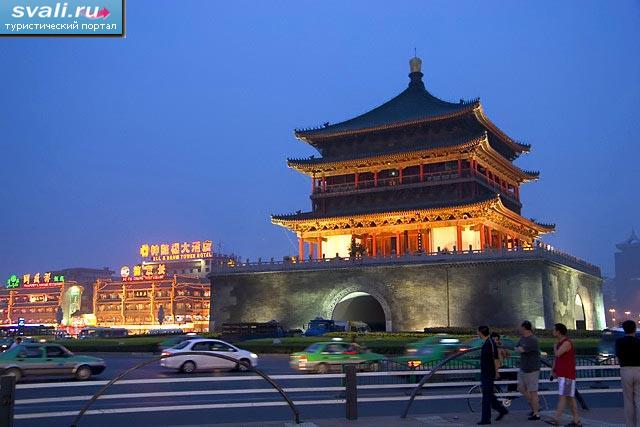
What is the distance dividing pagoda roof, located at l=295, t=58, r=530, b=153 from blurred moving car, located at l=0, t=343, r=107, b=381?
107 feet

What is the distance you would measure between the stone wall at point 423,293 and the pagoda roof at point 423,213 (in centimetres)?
436

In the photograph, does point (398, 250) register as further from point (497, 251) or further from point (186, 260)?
point (186, 260)

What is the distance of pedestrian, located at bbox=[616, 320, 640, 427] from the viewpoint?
876 cm

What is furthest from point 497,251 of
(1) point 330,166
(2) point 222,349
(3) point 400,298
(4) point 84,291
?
(4) point 84,291

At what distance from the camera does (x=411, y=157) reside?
46.9 meters

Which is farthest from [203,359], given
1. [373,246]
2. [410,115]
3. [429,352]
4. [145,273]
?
[145,273]

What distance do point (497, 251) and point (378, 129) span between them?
13.6m

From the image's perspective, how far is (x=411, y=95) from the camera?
177ft

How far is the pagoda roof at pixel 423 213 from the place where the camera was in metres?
42.9

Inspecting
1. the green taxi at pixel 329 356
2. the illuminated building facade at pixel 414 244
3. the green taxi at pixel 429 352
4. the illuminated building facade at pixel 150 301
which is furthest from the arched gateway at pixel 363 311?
the illuminated building facade at pixel 150 301

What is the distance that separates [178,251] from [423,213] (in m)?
89.4

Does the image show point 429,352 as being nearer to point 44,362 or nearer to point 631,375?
point 631,375

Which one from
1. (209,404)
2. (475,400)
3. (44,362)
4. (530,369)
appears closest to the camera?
(530,369)

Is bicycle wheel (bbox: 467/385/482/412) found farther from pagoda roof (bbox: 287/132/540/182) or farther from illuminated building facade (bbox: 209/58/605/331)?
pagoda roof (bbox: 287/132/540/182)
